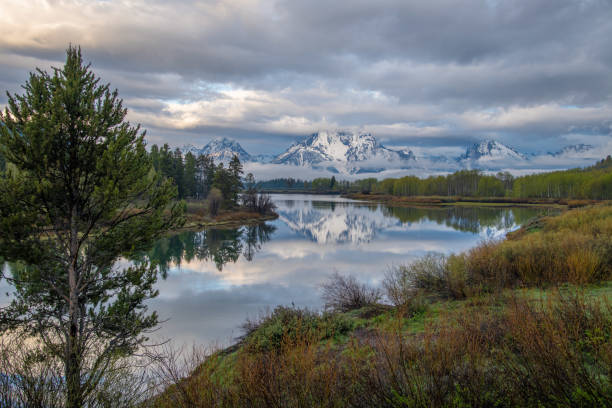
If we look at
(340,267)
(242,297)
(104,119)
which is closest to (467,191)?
(340,267)

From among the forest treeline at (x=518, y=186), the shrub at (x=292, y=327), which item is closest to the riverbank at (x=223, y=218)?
the forest treeline at (x=518, y=186)

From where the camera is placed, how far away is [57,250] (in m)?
10.4

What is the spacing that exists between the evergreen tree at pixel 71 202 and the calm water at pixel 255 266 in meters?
3.79

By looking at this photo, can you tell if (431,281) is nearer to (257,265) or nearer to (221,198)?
(257,265)

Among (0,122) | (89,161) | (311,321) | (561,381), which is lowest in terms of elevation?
(311,321)

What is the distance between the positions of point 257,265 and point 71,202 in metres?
20.2

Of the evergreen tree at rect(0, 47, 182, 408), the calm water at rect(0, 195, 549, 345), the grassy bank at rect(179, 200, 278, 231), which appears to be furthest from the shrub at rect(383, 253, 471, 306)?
the grassy bank at rect(179, 200, 278, 231)

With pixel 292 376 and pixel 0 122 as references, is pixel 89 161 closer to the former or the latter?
pixel 0 122

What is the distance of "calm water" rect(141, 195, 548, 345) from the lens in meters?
17.2

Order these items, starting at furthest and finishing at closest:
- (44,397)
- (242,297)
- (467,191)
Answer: (467,191) → (242,297) → (44,397)

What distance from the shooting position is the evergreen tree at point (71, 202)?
927cm

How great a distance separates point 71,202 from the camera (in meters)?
10.1

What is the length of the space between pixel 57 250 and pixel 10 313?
2.20 m

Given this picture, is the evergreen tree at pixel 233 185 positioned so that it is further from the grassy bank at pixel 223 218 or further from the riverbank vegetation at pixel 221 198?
the grassy bank at pixel 223 218
